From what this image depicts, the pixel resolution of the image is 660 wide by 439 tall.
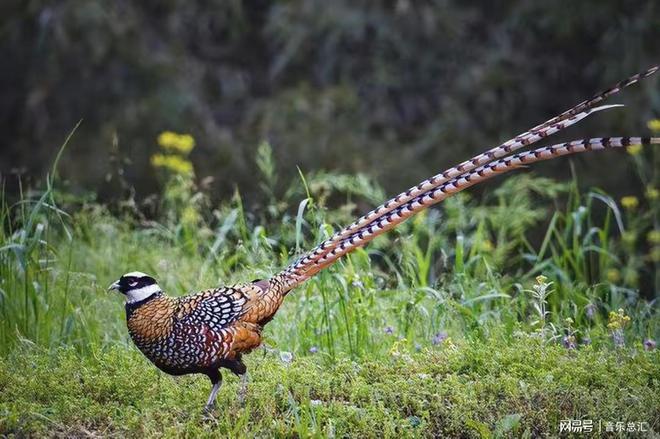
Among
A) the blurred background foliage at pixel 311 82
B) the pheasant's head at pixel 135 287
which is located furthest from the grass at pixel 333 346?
the blurred background foliage at pixel 311 82

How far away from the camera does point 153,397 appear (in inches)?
219

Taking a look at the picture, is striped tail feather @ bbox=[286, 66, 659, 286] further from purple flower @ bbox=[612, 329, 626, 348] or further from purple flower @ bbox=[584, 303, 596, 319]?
purple flower @ bbox=[584, 303, 596, 319]

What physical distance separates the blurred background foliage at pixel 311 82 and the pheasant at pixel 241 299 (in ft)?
17.3

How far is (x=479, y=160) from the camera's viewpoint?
205 inches

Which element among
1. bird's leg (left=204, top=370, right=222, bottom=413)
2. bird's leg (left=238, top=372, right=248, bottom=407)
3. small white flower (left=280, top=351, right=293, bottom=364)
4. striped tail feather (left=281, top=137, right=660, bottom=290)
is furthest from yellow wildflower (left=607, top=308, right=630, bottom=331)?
bird's leg (left=204, top=370, right=222, bottom=413)

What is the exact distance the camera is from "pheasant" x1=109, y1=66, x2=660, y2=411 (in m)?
5.16

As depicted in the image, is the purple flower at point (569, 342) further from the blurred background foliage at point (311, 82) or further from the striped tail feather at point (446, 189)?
the blurred background foliage at point (311, 82)

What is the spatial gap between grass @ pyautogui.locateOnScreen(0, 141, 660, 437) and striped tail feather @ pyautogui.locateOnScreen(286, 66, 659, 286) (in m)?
0.64

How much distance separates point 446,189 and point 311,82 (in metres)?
7.28

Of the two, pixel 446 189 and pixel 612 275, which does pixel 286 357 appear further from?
pixel 612 275

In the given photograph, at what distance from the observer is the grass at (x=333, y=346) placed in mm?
5250

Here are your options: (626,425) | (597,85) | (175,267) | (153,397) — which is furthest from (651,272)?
(153,397)

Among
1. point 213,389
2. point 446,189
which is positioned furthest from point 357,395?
point 446,189

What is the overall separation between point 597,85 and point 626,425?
6.73m
